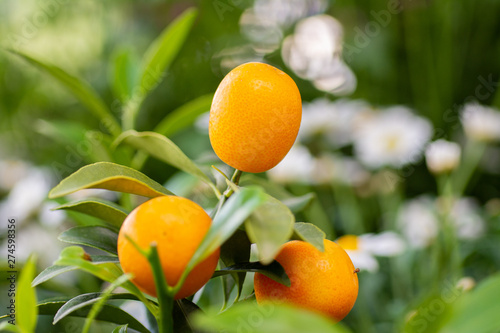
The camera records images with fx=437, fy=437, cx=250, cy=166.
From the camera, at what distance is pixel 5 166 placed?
1081 millimetres

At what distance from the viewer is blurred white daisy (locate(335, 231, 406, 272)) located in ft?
2.00

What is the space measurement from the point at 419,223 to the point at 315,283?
2.39ft

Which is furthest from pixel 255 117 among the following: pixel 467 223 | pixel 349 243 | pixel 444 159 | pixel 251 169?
pixel 467 223

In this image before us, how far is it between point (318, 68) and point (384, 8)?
0.30 meters

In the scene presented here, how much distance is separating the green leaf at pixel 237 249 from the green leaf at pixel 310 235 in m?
0.04

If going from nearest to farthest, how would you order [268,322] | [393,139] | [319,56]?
[268,322] → [393,139] → [319,56]

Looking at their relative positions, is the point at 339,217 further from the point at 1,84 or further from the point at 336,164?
the point at 1,84

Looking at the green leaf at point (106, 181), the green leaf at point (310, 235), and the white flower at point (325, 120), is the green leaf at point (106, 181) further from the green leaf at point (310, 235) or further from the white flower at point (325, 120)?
the white flower at point (325, 120)

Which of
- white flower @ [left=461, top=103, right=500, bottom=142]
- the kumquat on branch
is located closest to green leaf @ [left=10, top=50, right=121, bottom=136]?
the kumquat on branch

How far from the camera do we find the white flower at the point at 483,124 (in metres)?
0.93

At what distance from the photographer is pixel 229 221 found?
0.16m

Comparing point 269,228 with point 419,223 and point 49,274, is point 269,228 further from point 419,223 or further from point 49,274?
point 419,223

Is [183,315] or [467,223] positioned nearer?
[183,315]

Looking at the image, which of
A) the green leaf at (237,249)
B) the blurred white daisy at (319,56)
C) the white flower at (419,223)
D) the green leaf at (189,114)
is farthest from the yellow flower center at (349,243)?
the blurred white daisy at (319,56)
